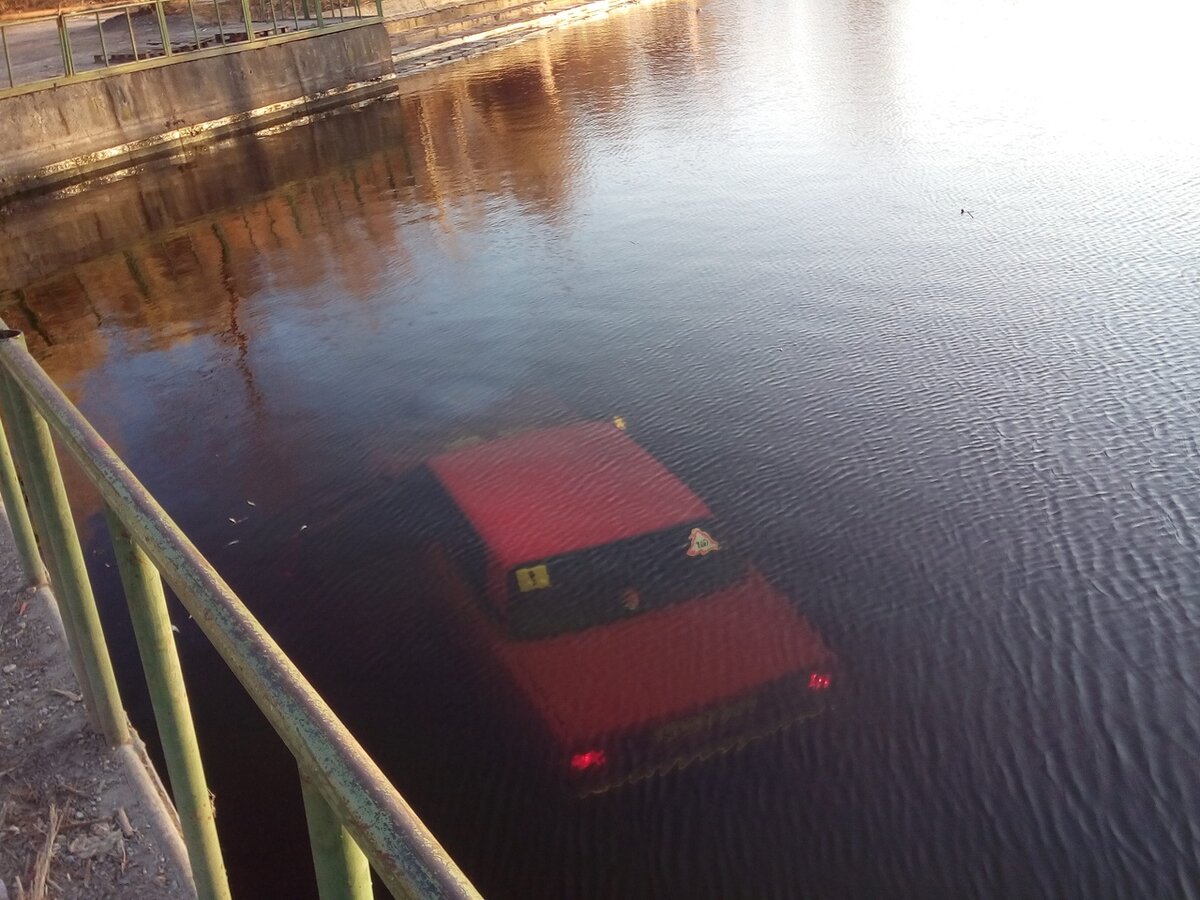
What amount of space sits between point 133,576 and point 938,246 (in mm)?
8416

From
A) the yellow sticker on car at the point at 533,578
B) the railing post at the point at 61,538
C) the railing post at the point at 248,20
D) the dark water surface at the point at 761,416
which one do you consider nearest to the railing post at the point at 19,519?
the railing post at the point at 61,538

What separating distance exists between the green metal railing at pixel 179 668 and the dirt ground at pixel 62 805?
0.12m

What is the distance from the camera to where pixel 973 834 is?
4.04 meters

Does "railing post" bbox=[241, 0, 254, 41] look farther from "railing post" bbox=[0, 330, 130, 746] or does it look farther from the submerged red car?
"railing post" bbox=[0, 330, 130, 746]

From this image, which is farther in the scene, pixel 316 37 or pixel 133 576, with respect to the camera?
pixel 316 37

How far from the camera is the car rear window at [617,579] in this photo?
519 centimetres

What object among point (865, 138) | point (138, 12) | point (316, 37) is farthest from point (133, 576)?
point (138, 12)

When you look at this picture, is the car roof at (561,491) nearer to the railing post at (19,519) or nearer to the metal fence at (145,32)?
the railing post at (19,519)

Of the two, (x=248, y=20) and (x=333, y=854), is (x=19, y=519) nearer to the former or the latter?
(x=333, y=854)

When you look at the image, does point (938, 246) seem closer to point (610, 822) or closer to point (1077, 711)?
point (1077, 711)

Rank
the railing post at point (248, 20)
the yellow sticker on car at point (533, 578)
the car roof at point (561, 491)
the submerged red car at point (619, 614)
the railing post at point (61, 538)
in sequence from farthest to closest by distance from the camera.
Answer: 1. the railing post at point (248, 20)
2. the car roof at point (561, 491)
3. the yellow sticker on car at point (533, 578)
4. the submerged red car at point (619, 614)
5. the railing post at point (61, 538)

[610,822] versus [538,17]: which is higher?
[538,17]

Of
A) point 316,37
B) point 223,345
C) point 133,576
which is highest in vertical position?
point 316,37

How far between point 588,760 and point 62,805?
83.0 inches
